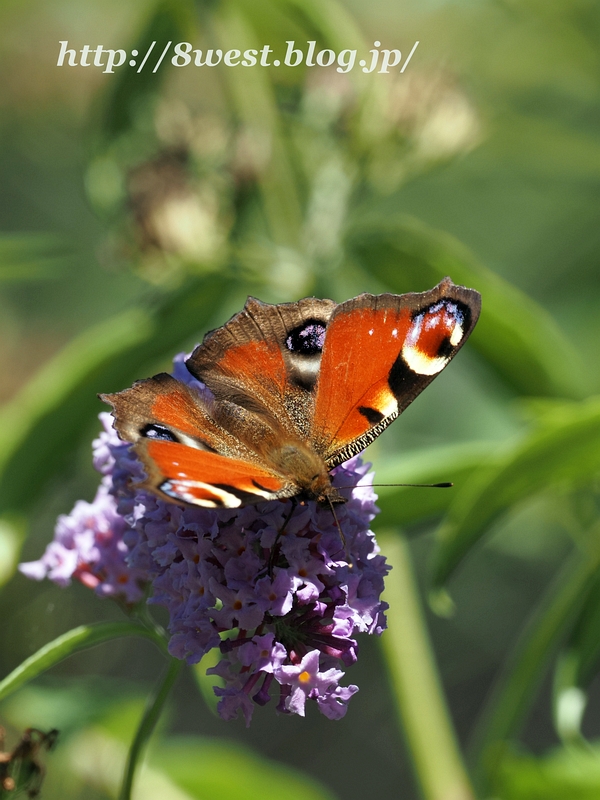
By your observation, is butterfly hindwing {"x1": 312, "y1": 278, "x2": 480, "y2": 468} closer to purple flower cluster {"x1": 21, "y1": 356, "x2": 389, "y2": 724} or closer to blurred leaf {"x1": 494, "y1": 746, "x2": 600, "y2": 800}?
purple flower cluster {"x1": 21, "y1": 356, "x2": 389, "y2": 724}

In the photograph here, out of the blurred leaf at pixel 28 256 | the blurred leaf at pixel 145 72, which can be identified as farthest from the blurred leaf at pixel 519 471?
the blurred leaf at pixel 145 72

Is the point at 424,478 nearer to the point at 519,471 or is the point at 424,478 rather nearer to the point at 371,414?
the point at 519,471

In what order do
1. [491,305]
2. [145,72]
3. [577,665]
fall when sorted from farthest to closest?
[145,72] → [491,305] → [577,665]

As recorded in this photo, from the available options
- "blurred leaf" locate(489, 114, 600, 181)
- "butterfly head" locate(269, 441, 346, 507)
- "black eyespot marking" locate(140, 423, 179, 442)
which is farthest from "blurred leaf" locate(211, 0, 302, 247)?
"black eyespot marking" locate(140, 423, 179, 442)

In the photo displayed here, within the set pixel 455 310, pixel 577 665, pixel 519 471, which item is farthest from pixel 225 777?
pixel 455 310

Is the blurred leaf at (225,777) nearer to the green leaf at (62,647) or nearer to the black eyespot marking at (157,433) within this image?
the green leaf at (62,647)
